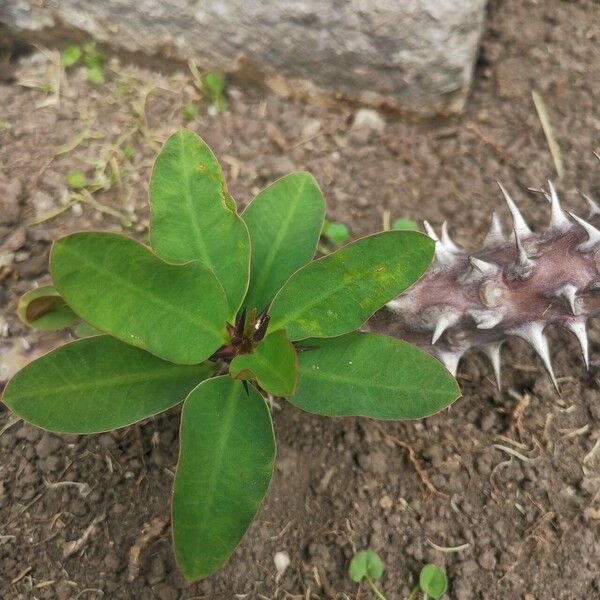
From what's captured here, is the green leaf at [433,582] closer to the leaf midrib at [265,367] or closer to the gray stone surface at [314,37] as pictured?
the leaf midrib at [265,367]

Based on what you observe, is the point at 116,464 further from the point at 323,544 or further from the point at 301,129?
the point at 301,129

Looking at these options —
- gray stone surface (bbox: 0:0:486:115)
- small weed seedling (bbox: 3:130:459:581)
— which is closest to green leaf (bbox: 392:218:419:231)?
gray stone surface (bbox: 0:0:486:115)

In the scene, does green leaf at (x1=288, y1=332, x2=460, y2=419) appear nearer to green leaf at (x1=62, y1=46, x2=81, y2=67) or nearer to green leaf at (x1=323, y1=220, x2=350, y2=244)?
green leaf at (x1=323, y1=220, x2=350, y2=244)

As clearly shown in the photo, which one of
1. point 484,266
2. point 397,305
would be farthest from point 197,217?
point 484,266

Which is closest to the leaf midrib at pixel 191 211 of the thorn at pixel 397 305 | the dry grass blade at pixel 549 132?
the thorn at pixel 397 305

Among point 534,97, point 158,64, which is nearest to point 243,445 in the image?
point 158,64

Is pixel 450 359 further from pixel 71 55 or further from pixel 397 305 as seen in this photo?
pixel 71 55
